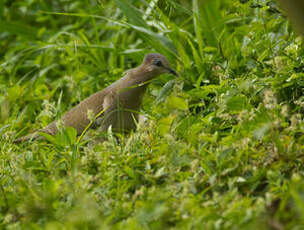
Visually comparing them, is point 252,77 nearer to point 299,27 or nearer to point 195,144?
point 195,144

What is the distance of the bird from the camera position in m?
4.37

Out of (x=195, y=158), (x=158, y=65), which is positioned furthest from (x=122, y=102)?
(x=195, y=158)

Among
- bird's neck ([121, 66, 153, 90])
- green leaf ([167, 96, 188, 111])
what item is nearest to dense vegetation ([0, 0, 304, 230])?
green leaf ([167, 96, 188, 111])

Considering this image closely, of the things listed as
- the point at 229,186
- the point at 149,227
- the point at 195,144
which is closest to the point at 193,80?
the point at 195,144

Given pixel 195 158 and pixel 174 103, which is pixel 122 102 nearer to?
pixel 195 158

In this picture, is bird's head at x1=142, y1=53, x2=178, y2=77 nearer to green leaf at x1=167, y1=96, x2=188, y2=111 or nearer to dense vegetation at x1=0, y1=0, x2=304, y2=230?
dense vegetation at x1=0, y1=0, x2=304, y2=230

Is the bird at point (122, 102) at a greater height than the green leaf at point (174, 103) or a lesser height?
lesser

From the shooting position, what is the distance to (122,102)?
4.48 metres

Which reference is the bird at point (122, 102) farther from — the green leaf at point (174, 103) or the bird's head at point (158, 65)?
the green leaf at point (174, 103)

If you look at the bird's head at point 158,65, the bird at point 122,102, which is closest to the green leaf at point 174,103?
the bird at point 122,102

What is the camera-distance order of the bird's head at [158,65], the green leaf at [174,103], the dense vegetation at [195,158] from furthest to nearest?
the bird's head at [158,65]
the green leaf at [174,103]
the dense vegetation at [195,158]

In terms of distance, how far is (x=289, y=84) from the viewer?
3.68m

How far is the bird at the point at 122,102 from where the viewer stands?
4.37 m

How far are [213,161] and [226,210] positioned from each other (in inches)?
23.1
